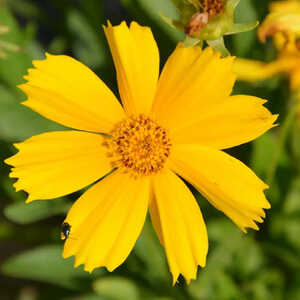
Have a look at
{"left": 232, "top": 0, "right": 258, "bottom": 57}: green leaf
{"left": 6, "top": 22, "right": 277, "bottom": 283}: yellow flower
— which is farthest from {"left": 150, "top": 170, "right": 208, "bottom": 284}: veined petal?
{"left": 232, "top": 0, "right": 258, "bottom": 57}: green leaf

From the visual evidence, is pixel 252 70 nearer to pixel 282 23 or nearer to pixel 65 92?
pixel 282 23

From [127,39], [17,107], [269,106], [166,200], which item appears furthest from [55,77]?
[269,106]

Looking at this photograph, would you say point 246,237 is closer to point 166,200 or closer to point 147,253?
point 147,253

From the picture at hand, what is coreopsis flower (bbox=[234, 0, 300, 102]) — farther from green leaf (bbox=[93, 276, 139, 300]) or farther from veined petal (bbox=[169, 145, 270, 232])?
green leaf (bbox=[93, 276, 139, 300])

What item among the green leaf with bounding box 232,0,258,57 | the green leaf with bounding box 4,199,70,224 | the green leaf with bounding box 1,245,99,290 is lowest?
the green leaf with bounding box 1,245,99,290

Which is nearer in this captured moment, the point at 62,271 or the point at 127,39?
the point at 127,39

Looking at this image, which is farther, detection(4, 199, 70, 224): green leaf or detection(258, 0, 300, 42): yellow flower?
detection(4, 199, 70, 224): green leaf

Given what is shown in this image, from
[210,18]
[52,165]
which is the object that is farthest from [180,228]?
[210,18]
